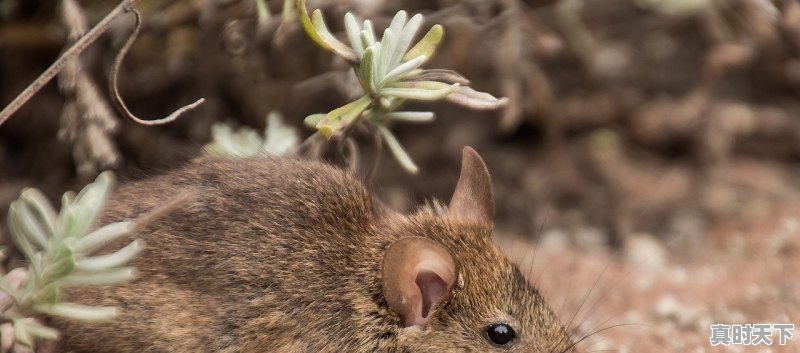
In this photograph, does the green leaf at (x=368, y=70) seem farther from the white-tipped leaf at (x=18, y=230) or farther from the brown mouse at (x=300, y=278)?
the white-tipped leaf at (x=18, y=230)

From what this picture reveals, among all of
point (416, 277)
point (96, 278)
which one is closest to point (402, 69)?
point (416, 277)

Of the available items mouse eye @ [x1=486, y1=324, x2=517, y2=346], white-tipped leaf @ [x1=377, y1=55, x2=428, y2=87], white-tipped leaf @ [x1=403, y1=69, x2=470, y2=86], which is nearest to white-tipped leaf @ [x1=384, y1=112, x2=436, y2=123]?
white-tipped leaf @ [x1=403, y1=69, x2=470, y2=86]

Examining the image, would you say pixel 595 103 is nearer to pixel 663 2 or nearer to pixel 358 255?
pixel 663 2

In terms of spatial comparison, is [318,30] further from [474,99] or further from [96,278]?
[96,278]

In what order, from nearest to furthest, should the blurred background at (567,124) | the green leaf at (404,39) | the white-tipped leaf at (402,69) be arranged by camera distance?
1. the white-tipped leaf at (402,69)
2. the green leaf at (404,39)
3. the blurred background at (567,124)

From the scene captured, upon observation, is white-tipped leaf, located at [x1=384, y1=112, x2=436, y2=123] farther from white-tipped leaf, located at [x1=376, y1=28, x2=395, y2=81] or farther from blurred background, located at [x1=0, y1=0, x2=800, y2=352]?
blurred background, located at [x1=0, y1=0, x2=800, y2=352]

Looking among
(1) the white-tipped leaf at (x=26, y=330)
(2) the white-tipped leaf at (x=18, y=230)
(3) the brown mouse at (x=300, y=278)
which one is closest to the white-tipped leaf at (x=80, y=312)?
(1) the white-tipped leaf at (x=26, y=330)

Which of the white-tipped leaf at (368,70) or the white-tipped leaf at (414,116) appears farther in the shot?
the white-tipped leaf at (414,116)
